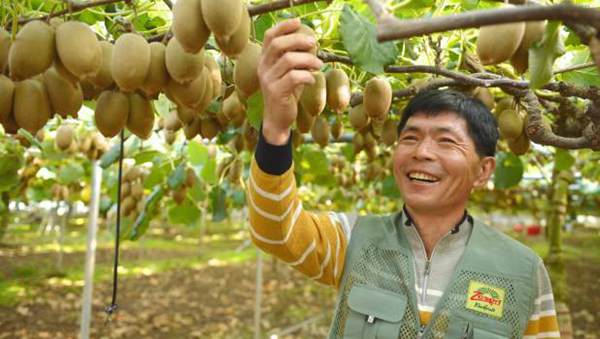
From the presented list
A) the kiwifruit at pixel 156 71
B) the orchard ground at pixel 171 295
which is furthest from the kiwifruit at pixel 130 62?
the orchard ground at pixel 171 295

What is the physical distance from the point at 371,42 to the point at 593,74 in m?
0.79

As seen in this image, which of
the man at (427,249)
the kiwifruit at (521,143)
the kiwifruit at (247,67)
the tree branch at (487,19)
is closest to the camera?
the tree branch at (487,19)

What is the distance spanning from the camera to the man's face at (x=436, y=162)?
1568 mm

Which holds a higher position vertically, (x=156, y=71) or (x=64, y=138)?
(x=156, y=71)

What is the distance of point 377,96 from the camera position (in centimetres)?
143

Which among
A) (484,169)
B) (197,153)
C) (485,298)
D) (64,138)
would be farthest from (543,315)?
(197,153)

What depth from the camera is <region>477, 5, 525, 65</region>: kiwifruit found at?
34.1 inches

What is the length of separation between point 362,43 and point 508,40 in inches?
11.0

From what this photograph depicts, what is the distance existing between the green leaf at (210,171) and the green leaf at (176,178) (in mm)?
217

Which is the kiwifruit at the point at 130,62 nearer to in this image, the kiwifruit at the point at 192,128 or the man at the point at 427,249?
the man at the point at 427,249

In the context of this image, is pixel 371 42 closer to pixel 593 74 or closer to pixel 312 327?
pixel 593 74

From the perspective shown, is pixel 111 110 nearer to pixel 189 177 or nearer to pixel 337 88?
pixel 337 88

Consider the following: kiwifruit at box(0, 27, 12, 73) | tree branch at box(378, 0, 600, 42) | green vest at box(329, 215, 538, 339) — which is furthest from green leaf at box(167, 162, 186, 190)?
tree branch at box(378, 0, 600, 42)

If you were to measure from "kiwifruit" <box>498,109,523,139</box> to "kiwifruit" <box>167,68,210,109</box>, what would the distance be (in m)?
1.01
